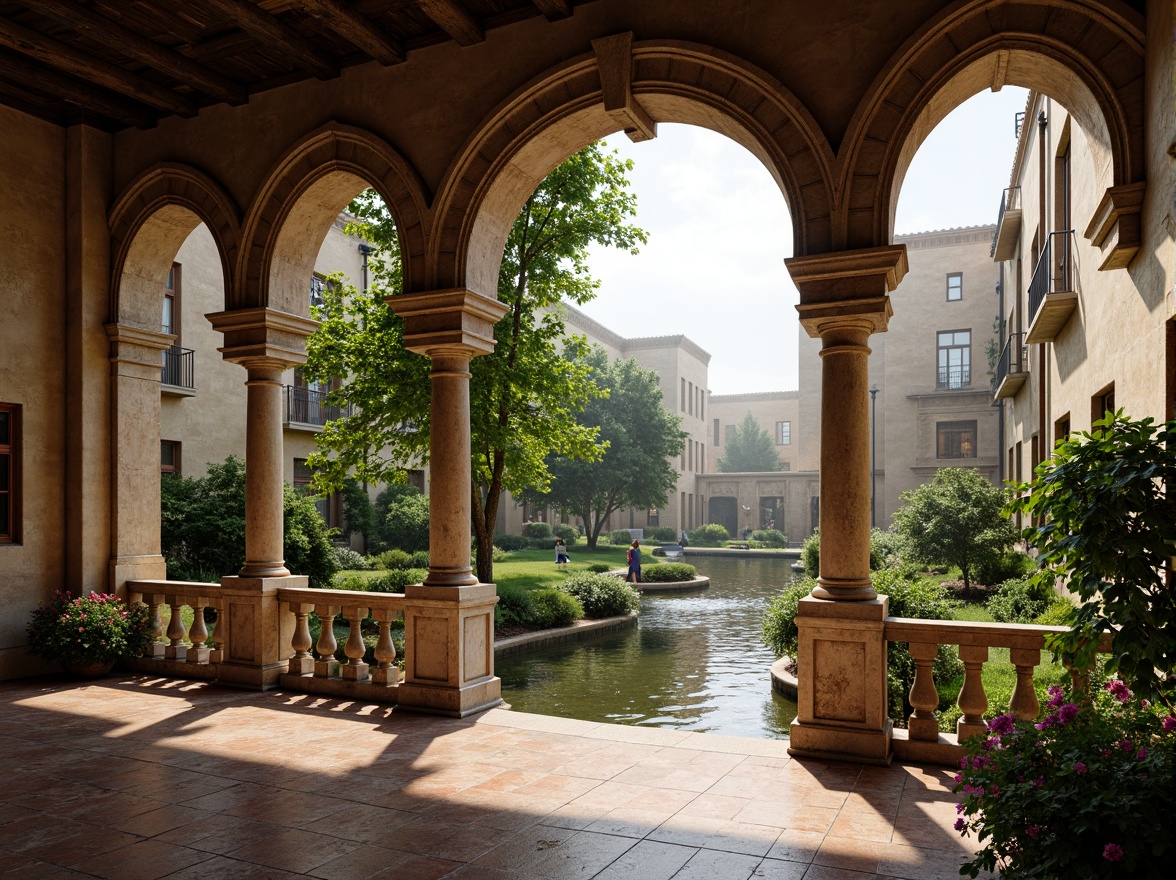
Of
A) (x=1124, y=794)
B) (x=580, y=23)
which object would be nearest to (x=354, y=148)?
(x=580, y=23)

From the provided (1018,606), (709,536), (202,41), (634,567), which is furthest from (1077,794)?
(709,536)

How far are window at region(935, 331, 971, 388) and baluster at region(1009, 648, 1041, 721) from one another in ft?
101

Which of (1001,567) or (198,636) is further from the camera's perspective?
(1001,567)

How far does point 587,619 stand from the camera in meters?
16.8

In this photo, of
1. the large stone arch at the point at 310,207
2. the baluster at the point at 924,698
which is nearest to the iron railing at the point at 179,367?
the large stone arch at the point at 310,207

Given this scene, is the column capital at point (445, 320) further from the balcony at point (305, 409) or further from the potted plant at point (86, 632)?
the balcony at point (305, 409)

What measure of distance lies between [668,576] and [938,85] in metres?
19.6

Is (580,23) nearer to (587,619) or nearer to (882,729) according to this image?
(882,729)

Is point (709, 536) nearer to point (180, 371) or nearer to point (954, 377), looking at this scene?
point (954, 377)

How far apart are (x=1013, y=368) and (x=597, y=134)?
52.8ft

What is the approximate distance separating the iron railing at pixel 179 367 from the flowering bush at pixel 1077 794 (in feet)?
62.6

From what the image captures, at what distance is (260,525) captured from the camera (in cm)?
846

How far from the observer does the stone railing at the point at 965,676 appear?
17.9 ft

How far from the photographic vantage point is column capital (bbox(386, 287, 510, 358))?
7.42 meters
